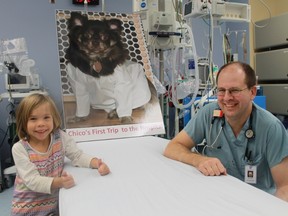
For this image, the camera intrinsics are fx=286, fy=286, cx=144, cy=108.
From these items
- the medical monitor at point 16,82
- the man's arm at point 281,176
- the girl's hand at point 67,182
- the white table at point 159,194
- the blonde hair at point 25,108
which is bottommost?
the man's arm at point 281,176

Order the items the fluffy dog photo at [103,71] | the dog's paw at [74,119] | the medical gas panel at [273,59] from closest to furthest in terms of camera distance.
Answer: the dog's paw at [74,119], the fluffy dog photo at [103,71], the medical gas panel at [273,59]

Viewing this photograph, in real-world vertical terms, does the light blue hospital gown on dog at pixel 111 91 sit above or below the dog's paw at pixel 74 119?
above

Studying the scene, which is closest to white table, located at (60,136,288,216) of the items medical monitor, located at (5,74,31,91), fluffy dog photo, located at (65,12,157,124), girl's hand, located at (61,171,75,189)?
girl's hand, located at (61,171,75,189)

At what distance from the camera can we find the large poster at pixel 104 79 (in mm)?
2018

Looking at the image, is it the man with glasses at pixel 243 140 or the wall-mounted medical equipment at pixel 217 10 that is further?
the wall-mounted medical equipment at pixel 217 10

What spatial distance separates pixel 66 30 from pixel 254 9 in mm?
3265

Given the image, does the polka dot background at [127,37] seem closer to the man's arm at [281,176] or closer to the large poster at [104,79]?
the large poster at [104,79]

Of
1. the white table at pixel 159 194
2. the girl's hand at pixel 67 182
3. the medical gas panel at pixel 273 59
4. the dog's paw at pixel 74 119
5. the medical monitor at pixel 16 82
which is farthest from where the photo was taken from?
the medical gas panel at pixel 273 59

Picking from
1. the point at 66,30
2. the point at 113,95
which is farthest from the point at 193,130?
the point at 66,30

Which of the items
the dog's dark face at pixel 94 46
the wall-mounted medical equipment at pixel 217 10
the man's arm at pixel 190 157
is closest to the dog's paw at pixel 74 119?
the dog's dark face at pixel 94 46

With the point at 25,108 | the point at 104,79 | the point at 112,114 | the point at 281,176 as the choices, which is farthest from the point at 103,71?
the point at 281,176

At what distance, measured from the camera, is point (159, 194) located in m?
1.00

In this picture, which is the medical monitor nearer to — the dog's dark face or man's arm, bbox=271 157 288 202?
the dog's dark face

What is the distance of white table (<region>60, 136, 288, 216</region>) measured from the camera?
34.4 inches
